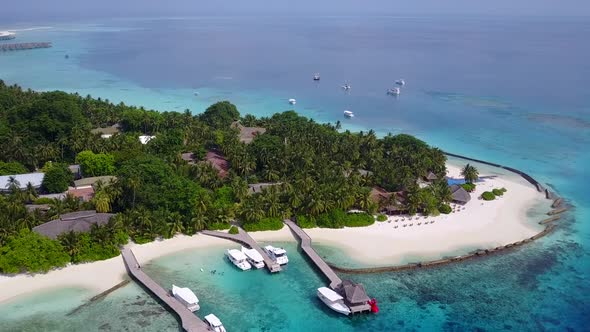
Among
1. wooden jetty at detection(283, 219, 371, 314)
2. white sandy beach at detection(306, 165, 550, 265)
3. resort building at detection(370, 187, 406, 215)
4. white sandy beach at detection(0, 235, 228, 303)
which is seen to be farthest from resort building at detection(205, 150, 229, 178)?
resort building at detection(370, 187, 406, 215)

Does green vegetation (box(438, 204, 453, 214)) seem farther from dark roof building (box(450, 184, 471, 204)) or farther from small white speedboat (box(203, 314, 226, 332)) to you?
small white speedboat (box(203, 314, 226, 332))

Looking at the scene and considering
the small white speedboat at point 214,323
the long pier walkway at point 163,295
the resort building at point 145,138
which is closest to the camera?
the small white speedboat at point 214,323

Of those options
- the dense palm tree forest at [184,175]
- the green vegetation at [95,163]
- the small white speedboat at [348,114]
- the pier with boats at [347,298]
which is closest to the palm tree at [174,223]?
the dense palm tree forest at [184,175]

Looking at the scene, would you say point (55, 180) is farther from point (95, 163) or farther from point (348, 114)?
point (348, 114)

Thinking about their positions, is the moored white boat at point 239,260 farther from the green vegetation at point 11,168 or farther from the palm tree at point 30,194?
the green vegetation at point 11,168

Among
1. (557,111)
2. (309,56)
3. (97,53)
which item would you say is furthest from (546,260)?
(97,53)

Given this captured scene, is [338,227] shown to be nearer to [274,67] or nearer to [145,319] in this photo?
[145,319]
